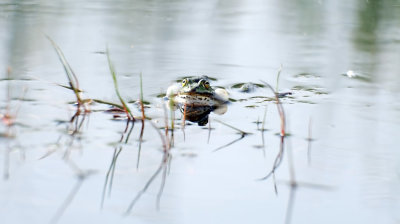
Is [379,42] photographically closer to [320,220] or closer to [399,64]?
[399,64]

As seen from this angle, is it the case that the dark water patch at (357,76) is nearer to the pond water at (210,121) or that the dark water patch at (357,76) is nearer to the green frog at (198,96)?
the pond water at (210,121)

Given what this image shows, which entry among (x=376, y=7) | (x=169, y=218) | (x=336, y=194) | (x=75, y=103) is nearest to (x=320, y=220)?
(x=336, y=194)

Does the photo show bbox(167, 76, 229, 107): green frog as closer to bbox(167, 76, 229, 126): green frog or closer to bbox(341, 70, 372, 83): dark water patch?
bbox(167, 76, 229, 126): green frog

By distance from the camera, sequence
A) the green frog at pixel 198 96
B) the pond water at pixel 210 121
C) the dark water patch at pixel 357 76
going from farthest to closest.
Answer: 1. the dark water patch at pixel 357 76
2. the green frog at pixel 198 96
3. the pond water at pixel 210 121

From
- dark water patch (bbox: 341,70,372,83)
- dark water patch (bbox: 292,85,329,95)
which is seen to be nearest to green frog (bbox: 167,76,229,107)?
dark water patch (bbox: 292,85,329,95)

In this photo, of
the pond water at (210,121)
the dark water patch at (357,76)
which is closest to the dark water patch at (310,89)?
the pond water at (210,121)

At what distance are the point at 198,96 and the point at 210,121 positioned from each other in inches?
21.8

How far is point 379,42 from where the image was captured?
211 inches

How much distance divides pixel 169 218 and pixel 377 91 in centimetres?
222

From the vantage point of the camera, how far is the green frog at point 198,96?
12.2 ft

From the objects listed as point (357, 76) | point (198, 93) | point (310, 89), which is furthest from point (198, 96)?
point (357, 76)

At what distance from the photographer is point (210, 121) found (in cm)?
327

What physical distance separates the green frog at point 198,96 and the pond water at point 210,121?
8 centimetres

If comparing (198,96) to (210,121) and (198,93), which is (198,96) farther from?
(210,121)
